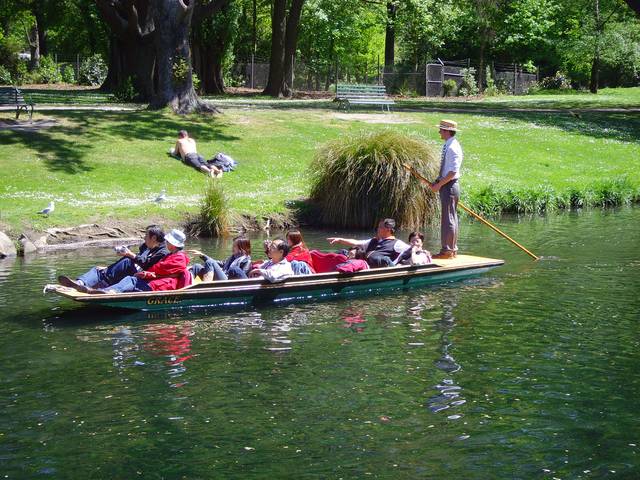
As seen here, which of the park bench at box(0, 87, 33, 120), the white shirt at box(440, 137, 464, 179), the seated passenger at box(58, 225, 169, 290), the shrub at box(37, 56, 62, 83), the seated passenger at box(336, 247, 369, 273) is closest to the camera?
the seated passenger at box(58, 225, 169, 290)

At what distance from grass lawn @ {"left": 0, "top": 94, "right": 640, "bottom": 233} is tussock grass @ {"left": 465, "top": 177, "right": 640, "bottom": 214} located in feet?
0.95

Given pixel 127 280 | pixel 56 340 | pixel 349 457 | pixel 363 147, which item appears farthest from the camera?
pixel 363 147

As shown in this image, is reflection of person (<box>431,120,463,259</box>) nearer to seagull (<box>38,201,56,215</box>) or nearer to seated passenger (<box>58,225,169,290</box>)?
seated passenger (<box>58,225,169,290</box>)

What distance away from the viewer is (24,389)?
28.8 feet

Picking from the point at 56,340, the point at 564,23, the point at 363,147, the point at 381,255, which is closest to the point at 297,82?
the point at 564,23

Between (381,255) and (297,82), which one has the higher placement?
(297,82)

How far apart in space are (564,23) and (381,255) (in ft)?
143

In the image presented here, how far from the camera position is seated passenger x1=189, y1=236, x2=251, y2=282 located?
1239 cm

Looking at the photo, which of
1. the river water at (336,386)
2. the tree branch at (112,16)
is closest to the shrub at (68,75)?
the tree branch at (112,16)

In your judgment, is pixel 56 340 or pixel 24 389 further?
pixel 56 340

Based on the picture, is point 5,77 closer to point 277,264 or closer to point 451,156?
point 451,156

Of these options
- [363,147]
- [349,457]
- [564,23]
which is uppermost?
[564,23]

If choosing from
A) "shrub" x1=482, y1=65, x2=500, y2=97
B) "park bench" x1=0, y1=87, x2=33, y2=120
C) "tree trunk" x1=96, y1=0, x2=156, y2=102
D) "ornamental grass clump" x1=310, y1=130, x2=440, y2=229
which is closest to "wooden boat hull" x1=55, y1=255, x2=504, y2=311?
"ornamental grass clump" x1=310, y1=130, x2=440, y2=229

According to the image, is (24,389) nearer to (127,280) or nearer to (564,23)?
(127,280)
